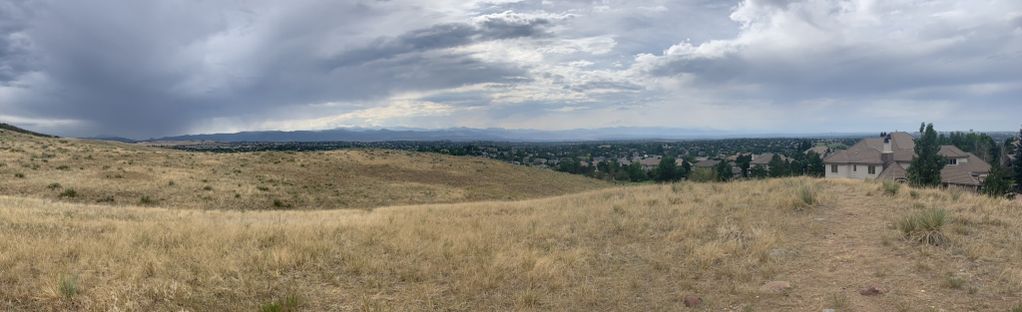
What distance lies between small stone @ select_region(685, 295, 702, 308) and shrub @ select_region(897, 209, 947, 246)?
4.67m

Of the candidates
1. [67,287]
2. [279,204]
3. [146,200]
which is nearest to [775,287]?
[67,287]

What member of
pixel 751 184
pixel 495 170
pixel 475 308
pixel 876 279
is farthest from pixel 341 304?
pixel 495 170

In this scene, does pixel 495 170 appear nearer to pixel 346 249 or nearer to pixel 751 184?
pixel 751 184

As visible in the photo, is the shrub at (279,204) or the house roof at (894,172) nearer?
the shrub at (279,204)

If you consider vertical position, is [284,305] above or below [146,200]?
above

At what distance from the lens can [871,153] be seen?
45.8 meters

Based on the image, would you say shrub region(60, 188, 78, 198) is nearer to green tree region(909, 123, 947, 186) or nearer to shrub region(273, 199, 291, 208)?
shrub region(273, 199, 291, 208)

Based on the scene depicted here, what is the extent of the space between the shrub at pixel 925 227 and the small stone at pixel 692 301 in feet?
15.3

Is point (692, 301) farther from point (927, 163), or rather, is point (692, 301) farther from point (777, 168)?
point (777, 168)

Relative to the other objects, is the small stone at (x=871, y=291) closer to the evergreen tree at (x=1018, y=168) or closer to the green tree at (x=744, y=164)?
the evergreen tree at (x=1018, y=168)

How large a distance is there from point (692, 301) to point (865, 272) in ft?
9.28

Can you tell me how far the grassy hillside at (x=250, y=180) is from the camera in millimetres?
25578

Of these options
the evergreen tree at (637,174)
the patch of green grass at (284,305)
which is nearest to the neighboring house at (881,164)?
the evergreen tree at (637,174)

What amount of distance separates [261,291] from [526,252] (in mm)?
4142
